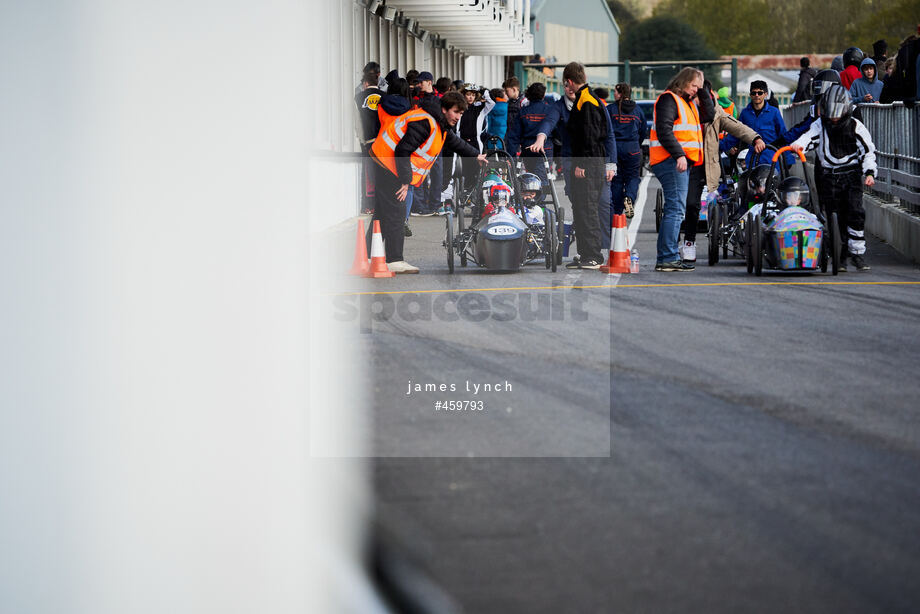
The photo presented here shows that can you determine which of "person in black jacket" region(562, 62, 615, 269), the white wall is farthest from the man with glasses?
the white wall

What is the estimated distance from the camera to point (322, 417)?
21.4 feet

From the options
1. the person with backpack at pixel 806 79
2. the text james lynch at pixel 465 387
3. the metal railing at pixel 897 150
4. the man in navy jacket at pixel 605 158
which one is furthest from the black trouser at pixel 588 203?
the person with backpack at pixel 806 79

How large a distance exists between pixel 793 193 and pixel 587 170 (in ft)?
6.09

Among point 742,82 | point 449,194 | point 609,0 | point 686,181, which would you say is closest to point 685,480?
point 686,181

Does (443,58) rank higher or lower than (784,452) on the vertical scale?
higher

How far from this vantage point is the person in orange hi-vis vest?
42.3 ft

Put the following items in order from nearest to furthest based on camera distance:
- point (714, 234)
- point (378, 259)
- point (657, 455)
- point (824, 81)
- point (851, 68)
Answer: point (657, 455)
point (378, 259)
point (824, 81)
point (714, 234)
point (851, 68)

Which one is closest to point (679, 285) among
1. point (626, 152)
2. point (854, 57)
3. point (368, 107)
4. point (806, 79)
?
point (626, 152)

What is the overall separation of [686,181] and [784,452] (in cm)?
742

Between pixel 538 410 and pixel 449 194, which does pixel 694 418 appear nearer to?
pixel 538 410

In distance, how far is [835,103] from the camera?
42.8 ft

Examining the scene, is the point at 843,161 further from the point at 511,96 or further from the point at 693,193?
the point at 511,96

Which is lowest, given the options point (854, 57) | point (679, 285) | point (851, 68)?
point (679, 285)

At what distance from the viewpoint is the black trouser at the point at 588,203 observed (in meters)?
13.3
